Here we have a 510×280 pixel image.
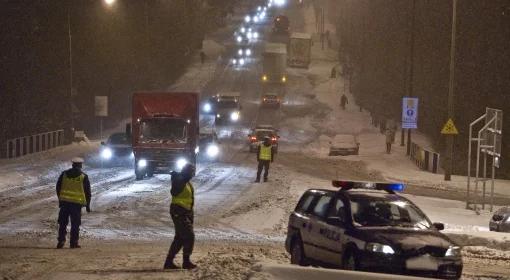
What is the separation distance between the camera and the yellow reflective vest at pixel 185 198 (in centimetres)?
1348

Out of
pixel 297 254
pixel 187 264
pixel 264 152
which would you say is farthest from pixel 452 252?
pixel 264 152

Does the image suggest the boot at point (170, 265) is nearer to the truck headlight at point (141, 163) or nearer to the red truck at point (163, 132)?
the red truck at point (163, 132)

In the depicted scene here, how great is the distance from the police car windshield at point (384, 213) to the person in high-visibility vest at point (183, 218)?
252 cm

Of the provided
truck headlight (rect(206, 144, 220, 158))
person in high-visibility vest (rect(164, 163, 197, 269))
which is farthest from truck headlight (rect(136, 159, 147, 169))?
person in high-visibility vest (rect(164, 163, 197, 269))

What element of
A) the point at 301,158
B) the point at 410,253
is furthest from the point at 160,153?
the point at 410,253

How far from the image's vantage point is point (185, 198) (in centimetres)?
1354

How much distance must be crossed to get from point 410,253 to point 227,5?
149m

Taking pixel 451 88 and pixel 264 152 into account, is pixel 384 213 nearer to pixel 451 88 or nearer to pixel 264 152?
pixel 264 152

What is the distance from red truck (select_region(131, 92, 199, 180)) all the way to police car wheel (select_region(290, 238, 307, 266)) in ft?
60.6

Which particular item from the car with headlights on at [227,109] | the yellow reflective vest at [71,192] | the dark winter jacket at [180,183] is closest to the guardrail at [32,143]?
the car with headlights on at [227,109]

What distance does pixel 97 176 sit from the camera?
1398 inches

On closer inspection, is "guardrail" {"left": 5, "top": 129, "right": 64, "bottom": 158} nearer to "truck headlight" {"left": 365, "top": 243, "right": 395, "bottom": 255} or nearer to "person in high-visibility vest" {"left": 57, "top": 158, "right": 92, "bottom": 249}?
"person in high-visibility vest" {"left": 57, "top": 158, "right": 92, "bottom": 249}

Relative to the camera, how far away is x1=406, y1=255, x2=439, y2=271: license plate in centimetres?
1195

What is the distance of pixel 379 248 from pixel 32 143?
3855cm
